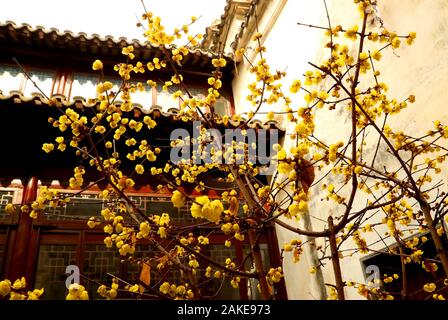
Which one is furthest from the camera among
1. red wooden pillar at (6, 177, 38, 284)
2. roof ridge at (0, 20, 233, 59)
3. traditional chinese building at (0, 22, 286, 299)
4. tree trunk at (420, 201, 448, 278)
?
roof ridge at (0, 20, 233, 59)

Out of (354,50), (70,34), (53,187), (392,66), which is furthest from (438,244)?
(70,34)

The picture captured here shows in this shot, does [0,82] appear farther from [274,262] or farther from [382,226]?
[382,226]

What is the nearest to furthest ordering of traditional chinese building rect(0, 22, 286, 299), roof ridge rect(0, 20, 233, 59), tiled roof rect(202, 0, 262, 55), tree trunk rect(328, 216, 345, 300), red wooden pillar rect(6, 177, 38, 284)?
tree trunk rect(328, 216, 345, 300) → red wooden pillar rect(6, 177, 38, 284) → traditional chinese building rect(0, 22, 286, 299) → roof ridge rect(0, 20, 233, 59) → tiled roof rect(202, 0, 262, 55)

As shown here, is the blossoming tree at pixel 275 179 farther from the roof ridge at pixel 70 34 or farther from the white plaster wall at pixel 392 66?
the roof ridge at pixel 70 34

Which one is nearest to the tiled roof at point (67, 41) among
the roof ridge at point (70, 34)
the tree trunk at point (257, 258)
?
the roof ridge at point (70, 34)

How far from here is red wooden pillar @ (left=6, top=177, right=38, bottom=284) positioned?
4.17 m

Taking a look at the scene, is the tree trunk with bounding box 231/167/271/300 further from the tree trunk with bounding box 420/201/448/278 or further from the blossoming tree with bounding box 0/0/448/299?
the tree trunk with bounding box 420/201/448/278

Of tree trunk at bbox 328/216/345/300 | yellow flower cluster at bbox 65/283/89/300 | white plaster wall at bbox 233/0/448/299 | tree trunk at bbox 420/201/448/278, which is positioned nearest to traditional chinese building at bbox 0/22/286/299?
white plaster wall at bbox 233/0/448/299

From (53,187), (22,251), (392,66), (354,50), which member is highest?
(354,50)

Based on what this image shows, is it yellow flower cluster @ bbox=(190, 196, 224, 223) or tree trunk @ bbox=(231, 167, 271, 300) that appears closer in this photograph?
yellow flower cluster @ bbox=(190, 196, 224, 223)

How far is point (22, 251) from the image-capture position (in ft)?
14.2

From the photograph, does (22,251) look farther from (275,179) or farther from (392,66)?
(392,66)

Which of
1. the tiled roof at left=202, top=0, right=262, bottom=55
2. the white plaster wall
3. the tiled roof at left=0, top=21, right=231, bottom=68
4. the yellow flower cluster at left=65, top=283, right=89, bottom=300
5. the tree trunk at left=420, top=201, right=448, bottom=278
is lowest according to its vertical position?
the yellow flower cluster at left=65, top=283, right=89, bottom=300

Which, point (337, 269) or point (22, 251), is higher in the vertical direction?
point (22, 251)
